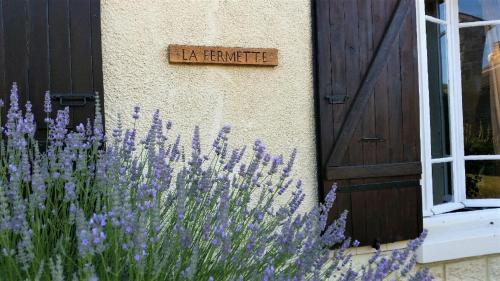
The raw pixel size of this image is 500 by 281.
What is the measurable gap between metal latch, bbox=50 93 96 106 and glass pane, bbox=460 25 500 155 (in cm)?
324

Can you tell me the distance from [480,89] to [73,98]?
3.47 meters

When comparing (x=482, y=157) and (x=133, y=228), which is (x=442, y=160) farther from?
(x=133, y=228)

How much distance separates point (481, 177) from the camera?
4.45m

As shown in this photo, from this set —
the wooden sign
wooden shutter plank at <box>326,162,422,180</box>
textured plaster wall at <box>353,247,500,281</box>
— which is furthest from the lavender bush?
textured plaster wall at <box>353,247,500,281</box>

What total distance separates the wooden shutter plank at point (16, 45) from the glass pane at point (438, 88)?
3.15m

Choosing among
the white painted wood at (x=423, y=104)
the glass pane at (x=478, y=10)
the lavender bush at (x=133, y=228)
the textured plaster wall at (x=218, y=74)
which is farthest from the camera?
the glass pane at (x=478, y=10)

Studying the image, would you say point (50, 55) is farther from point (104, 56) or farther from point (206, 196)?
point (206, 196)

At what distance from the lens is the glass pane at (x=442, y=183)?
427 cm

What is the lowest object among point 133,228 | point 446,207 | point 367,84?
point 446,207

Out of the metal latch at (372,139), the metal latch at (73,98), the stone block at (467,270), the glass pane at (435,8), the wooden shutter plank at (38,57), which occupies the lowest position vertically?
the stone block at (467,270)

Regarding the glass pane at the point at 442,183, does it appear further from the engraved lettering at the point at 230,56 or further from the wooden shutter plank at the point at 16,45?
the wooden shutter plank at the point at 16,45

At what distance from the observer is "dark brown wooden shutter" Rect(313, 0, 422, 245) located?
3.46m

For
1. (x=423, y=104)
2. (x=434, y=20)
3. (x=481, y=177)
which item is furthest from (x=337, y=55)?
(x=481, y=177)

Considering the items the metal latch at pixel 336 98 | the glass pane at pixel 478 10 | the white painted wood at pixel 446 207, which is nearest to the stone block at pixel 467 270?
the white painted wood at pixel 446 207
